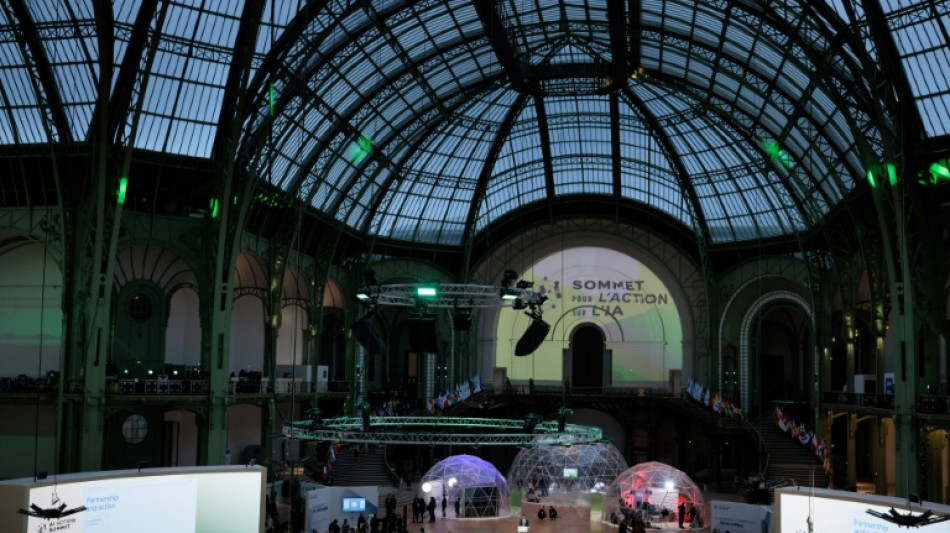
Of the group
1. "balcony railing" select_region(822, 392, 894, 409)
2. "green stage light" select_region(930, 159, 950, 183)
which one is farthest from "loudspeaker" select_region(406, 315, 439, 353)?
"green stage light" select_region(930, 159, 950, 183)

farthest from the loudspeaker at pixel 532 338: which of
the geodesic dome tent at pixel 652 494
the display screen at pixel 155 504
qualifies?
the display screen at pixel 155 504

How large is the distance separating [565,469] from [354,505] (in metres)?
14.5

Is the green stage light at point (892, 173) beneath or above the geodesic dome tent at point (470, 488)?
above

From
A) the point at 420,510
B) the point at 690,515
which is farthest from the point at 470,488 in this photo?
the point at 690,515

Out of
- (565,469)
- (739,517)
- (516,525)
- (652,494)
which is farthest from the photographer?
(565,469)

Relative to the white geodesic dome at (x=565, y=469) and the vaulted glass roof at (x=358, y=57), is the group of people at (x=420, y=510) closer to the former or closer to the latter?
the white geodesic dome at (x=565, y=469)

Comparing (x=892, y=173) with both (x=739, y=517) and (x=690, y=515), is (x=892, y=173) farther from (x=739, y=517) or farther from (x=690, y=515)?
(x=690, y=515)

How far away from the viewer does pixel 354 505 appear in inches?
1465

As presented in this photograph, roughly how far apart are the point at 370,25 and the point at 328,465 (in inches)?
857

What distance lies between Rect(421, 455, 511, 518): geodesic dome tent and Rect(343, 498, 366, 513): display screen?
688cm

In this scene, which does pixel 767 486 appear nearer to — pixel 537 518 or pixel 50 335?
Result: pixel 537 518

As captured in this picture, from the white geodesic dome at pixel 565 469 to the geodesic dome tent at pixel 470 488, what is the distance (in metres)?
4.06

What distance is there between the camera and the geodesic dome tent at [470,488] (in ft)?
144

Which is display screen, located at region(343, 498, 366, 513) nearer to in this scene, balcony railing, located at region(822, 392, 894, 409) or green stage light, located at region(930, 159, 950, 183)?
balcony railing, located at region(822, 392, 894, 409)
